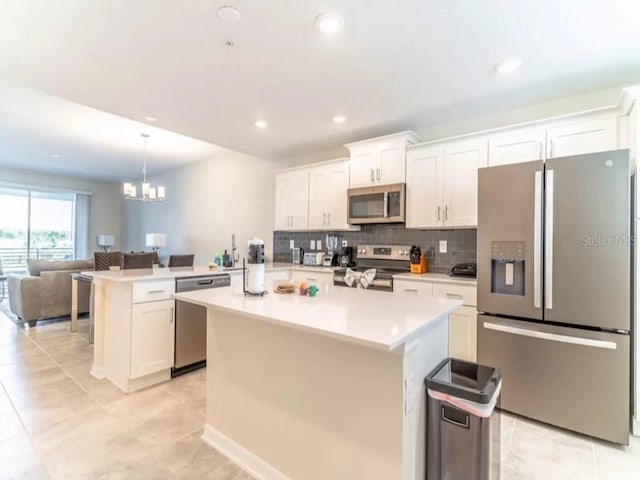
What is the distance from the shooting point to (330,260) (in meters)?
4.17

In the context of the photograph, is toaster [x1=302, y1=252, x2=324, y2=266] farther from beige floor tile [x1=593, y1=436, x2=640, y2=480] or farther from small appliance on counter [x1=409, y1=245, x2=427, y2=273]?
beige floor tile [x1=593, y1=436, x2=640, y2=480]

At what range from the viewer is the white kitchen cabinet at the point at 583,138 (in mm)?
2346

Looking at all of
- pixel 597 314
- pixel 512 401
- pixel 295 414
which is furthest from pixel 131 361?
pixel 597 314

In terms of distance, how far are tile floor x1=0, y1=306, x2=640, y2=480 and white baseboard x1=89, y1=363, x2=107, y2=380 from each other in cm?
5

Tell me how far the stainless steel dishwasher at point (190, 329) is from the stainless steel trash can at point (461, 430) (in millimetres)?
2314

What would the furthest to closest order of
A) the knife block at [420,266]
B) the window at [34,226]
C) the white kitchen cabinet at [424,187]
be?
1. the window at [34,226]
2. the knife block at [420,266]
3. the white kitchen cabinet at [424,187]

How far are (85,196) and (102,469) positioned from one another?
8167 mm

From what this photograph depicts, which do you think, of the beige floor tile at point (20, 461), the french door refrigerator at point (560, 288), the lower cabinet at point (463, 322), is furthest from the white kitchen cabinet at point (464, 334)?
the beige floor tile at point (20, 461)

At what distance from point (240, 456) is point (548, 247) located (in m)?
2.39

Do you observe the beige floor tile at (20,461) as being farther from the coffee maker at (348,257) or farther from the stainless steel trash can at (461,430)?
the coffee maker at (348,257)

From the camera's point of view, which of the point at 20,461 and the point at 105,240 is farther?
the point at 105,240

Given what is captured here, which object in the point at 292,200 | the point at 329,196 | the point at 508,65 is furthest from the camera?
the point at 292,200

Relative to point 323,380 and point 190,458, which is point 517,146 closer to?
point 323,380

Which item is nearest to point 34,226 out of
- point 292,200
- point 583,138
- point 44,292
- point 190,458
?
point 44,292
